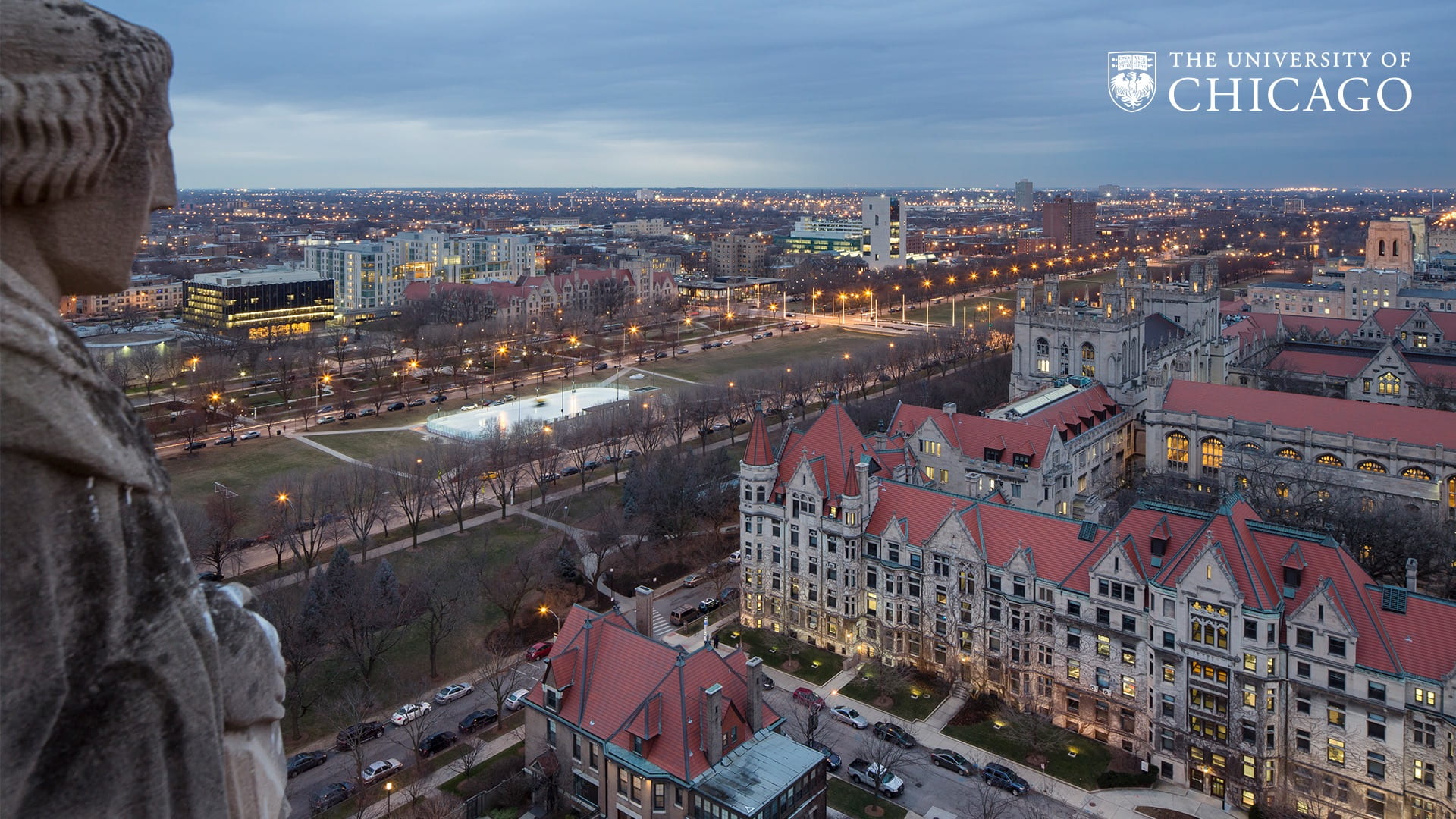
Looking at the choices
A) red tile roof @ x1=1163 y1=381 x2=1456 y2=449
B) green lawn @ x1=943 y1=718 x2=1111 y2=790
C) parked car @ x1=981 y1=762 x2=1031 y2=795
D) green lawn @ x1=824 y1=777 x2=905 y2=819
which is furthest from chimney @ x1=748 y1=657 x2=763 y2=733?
red tile roof @ x1=1163 y1=381 x2=1456 y2=449

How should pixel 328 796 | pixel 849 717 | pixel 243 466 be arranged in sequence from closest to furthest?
pixel 328 796 → pixel 849 717 → pixel 243 466

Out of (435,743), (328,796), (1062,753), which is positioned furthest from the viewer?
(1062,753)

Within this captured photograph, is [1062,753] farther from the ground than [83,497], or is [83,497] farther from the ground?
[83,497]

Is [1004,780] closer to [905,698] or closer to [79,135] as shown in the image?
[905,698]

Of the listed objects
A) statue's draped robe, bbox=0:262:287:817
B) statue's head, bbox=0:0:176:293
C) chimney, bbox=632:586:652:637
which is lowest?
chimney, bbox=632:586:652:637

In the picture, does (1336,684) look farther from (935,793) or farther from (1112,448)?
(1112,448)

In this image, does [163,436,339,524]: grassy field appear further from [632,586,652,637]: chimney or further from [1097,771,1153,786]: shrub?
[1097,771,1153,786]: shrub

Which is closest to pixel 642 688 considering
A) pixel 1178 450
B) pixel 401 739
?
pixel 401 739
